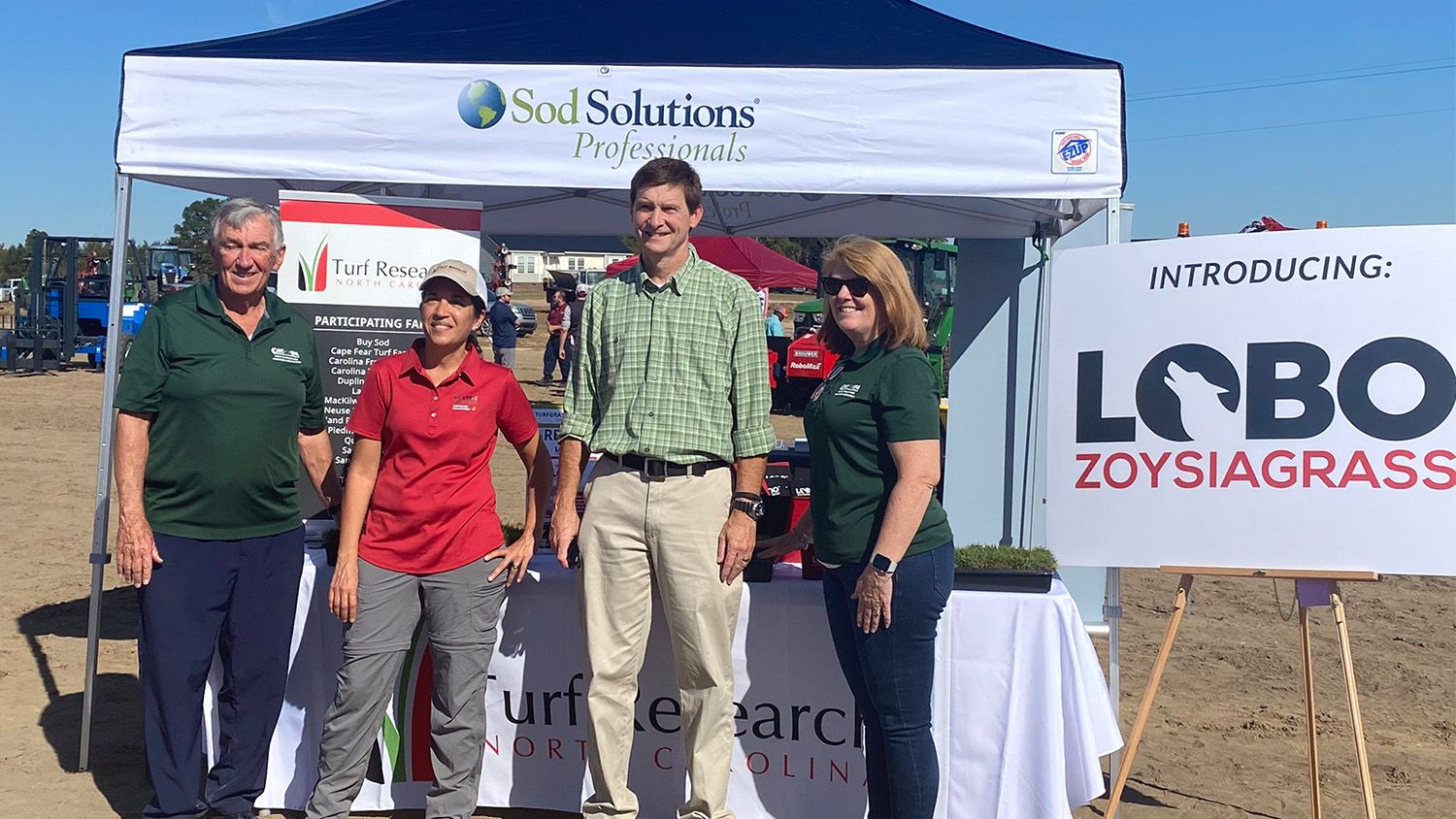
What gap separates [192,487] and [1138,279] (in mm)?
2576

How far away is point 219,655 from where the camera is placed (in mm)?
3312

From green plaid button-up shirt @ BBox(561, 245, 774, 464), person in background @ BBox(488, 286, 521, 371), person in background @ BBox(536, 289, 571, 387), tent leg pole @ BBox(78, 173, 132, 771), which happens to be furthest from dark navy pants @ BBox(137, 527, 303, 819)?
person in background @ BBox(536, 289, 571, 387)

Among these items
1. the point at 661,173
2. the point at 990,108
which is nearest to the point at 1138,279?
the point at 990,108

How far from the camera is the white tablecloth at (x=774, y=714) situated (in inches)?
130

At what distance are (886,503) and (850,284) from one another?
53cm

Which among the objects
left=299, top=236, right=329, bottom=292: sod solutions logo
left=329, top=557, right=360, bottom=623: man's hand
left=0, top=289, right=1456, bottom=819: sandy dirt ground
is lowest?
left=0, top=289, right=1456, bottom=819: sandy dirt ground

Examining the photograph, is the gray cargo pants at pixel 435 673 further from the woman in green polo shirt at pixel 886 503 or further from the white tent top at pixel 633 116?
the white tent top at pixel 633 116

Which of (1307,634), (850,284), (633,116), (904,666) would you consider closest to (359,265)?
(633,116)

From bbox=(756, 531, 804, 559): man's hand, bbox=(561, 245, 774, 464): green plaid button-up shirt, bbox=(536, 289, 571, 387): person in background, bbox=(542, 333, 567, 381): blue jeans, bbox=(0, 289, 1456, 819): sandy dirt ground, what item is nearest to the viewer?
bbox=(561, 245, 774, 464): green plaid button-up shirt

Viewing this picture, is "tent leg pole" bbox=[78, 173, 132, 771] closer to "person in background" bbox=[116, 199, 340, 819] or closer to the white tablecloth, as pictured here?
the white tablecloth

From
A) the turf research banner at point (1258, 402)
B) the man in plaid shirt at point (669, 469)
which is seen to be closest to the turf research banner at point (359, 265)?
the man in plaid shirt at point (669, 469)

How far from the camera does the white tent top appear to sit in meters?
3.51

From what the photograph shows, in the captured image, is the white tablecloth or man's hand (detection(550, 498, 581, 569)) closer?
man's hand (detection(550, 498, 581, 569))

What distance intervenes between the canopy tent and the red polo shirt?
33.0 inches
